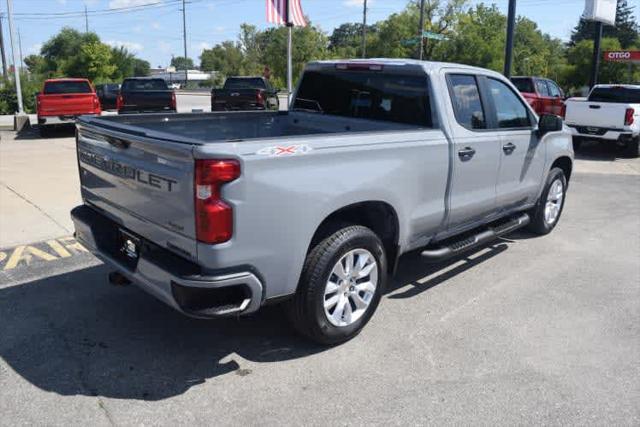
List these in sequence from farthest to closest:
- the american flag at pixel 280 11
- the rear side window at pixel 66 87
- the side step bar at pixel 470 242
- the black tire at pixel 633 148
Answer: the rear side window at pixel 66 87 < the american flag at pixel 280 11 < the black tire at pixel 633 148 < the side step bar at pixel 470 242

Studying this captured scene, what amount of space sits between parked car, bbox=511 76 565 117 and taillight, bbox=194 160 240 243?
47.6 ft

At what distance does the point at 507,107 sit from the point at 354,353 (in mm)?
2973

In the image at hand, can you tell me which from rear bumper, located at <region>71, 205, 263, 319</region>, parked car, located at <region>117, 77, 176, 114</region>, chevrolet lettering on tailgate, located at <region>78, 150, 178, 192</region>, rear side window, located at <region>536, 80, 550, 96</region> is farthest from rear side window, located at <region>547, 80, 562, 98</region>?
rear bumper, located at <region>71, 205, 263, 319</region>

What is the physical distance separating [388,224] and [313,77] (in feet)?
6.37

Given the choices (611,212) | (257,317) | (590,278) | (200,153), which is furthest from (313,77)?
(611,212)

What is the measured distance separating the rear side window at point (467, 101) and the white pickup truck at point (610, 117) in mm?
9214

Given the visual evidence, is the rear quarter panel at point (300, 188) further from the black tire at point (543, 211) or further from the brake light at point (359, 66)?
the black tire at point (543, 211)

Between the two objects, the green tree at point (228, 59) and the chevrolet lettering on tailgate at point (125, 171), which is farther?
the green tree at point (228, 59)

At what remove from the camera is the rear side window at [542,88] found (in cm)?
1647

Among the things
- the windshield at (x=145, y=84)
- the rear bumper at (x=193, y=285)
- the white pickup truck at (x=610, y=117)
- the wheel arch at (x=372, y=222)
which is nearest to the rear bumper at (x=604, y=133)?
the white pickup truck at (x=610, y=117)

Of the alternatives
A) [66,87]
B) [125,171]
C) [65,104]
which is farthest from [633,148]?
[66,87]

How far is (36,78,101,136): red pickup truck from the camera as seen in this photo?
51.8 ft

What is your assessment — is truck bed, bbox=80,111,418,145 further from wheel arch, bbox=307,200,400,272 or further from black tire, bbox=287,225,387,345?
black tire, bbox=287,225,387,345

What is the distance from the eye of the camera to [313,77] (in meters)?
5.35
